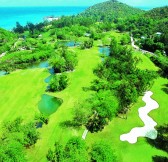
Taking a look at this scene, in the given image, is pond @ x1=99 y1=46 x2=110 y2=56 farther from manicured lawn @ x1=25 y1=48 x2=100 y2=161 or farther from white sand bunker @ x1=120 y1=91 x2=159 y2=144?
white sand bunker @ x1=120 y1=91 x2=159 y2=144

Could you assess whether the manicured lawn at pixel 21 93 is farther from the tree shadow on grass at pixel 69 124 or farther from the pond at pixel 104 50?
the pond at pixel 104 50

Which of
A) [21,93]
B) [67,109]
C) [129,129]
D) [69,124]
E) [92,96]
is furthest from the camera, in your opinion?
[21,93]

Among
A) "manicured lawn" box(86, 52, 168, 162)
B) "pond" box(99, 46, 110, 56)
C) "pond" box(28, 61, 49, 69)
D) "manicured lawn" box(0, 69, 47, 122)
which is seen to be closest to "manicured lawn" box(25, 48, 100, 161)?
"manicured lawn" box(86, 52, 168, 162)

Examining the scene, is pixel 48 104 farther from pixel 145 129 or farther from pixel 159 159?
pixel 159 159

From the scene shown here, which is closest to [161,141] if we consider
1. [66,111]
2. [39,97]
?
[66,111]

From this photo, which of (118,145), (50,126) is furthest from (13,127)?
(118,145)

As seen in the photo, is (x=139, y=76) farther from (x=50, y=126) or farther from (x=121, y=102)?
(x=50, y=126)
